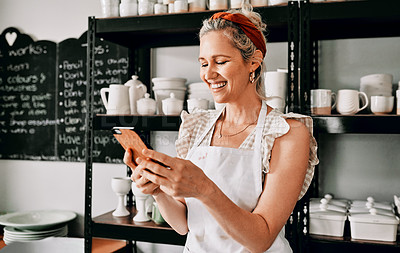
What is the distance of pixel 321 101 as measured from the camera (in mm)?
1694

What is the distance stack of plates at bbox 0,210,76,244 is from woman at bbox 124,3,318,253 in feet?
4.36

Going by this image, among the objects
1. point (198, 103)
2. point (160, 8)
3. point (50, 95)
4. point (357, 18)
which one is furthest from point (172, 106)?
point (50, 95)

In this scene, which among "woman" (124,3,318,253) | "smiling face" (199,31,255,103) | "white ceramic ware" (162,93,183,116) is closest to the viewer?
"woman" (124,3,318,253)

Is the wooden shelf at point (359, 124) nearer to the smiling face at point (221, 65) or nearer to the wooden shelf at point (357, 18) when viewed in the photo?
the wooden shelf at point (357, 18)

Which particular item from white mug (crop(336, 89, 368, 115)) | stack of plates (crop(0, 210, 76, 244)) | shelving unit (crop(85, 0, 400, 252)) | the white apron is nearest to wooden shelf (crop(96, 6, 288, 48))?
shelving unit (crop(85, 0, 400, 252))

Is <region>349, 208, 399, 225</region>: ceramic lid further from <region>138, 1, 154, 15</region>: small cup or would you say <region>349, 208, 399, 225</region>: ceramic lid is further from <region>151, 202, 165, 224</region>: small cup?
<region>138, 1, 154, 15</region>: small cup

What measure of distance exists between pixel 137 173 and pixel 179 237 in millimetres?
979

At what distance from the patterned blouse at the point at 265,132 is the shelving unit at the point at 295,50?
1.50ft

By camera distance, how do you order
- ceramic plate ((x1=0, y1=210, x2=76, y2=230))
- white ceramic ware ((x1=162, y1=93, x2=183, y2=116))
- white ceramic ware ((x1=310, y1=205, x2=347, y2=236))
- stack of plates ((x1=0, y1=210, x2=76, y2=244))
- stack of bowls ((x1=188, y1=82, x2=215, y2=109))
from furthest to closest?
ceramic plate ((x1=0, y1=210, x2=76, y2=230)) < stack of plates ((x1=0, y1=210, x2=76, y2=244)) < stack of bowls ((x1=188, y1=82, x2=215, y2=109)) < white ceramic ware ((x1=162, y1=93, x2=183, y2=116)) < white ceramic ware ((x1=310, y1=205, x2=347, y2=236))

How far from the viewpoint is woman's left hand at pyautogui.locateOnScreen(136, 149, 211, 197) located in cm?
86

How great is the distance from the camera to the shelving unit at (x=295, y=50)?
5.33 ft

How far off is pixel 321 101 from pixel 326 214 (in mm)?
502

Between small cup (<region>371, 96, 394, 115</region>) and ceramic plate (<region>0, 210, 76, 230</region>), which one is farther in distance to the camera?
ceramic plate (<region>0, 210, 76, 230</region>)

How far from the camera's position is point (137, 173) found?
0.94 m
